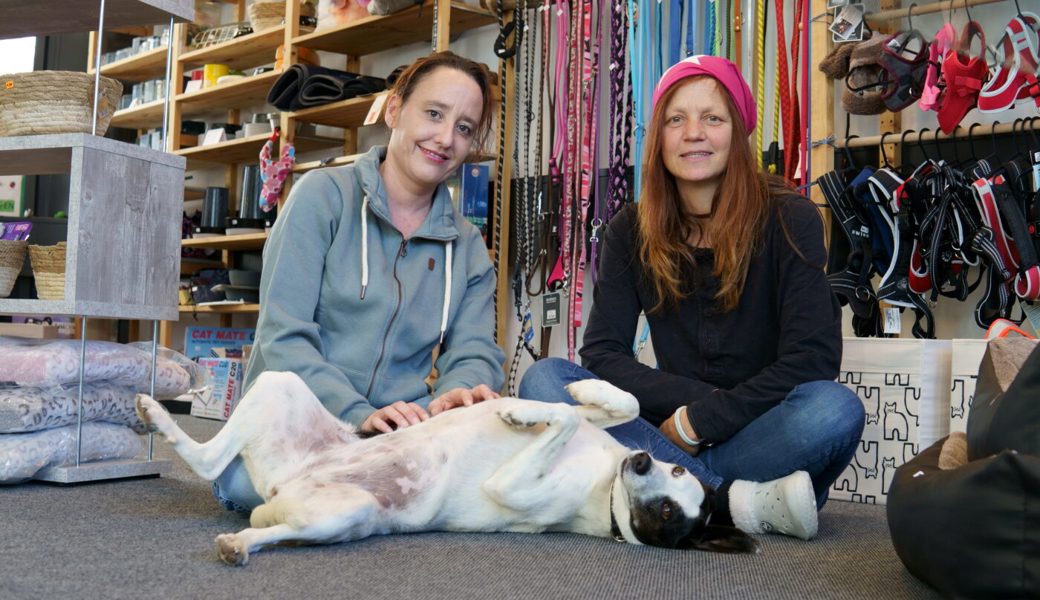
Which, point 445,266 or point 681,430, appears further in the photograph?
point 445,266

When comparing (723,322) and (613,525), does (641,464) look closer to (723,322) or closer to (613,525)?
(613,525)

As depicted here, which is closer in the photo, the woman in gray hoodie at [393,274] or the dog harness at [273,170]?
the woman in gray hoodie at [393,274]

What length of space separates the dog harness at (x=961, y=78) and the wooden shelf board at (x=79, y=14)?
2.17 m

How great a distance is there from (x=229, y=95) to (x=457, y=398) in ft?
13.8

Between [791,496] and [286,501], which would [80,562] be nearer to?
[286,501]

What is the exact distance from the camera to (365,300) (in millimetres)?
2098

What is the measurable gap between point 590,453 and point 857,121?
2105mm

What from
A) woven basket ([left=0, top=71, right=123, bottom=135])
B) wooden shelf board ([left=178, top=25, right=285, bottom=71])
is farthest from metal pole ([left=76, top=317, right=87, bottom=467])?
wooden shelf board ([left=178, top=25, right=285, bottom=71])

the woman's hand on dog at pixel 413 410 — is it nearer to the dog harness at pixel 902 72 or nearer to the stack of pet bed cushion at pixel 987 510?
the stack of pet bed cushion at pixel 987 510

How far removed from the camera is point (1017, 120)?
2908 millimetres

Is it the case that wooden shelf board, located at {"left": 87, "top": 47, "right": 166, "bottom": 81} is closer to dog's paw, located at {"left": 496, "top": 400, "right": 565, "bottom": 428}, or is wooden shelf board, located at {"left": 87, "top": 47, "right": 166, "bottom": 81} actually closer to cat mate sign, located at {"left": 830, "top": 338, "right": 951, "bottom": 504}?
cat mate sign, located at {"left": 830, "top": 338, "right": 951, "bottom": 504}

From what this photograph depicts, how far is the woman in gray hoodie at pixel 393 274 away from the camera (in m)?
2.00

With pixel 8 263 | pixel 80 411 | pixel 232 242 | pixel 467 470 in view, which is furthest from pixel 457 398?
pixel 232 242

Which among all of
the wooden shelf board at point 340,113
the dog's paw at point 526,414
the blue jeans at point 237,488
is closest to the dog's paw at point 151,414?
the blue jeans at point 237,488
